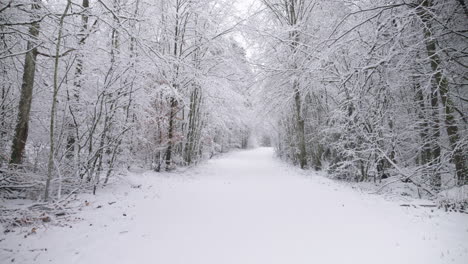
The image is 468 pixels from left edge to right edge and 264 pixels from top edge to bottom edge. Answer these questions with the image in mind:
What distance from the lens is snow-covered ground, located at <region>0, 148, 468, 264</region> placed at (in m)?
2.62

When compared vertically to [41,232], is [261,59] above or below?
above

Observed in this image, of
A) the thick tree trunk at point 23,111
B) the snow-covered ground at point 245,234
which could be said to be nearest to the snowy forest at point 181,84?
the thick tree trunk at point 23,111

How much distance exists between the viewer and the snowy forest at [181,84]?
3.86 metres

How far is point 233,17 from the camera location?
413 inches

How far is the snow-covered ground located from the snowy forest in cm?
50

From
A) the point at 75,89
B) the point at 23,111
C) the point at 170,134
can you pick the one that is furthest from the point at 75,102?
the point at 170,134

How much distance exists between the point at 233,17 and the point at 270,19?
3.05m

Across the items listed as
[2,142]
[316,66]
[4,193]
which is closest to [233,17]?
[316,66]

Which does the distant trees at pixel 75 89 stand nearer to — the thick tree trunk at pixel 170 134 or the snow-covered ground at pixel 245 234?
the thick tree trunk at pixel 170 134

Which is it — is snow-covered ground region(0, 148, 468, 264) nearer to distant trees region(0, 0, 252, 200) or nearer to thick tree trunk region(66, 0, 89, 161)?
distant trees region(0, 0, 252, 200)

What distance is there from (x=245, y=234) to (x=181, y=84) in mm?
7975

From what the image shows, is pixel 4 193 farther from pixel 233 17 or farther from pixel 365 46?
pixel 233 17

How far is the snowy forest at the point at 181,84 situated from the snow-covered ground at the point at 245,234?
504 mm

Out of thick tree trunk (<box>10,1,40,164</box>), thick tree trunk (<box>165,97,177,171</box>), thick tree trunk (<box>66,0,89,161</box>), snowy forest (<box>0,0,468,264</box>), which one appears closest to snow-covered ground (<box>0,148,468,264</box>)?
snowy forest (<box>0,0,468,264</box>)
